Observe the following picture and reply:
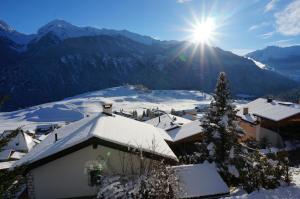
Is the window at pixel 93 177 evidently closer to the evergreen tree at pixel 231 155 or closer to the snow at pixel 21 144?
the evergreen tree at pixel 231 155

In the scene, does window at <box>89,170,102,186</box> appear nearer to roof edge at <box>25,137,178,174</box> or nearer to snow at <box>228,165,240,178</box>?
roof edge at <box>25,137,178,174</box>

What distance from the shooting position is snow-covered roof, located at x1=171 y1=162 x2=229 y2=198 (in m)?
15.2

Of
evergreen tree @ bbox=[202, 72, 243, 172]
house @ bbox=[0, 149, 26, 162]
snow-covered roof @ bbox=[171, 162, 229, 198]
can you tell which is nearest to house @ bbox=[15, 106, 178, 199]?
snow-covered roof @ bbox=[171, 162, 229, 198]

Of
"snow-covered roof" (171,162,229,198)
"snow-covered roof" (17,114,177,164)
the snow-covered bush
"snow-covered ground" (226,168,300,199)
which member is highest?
"snow-covered roof" (17,114,177,164)

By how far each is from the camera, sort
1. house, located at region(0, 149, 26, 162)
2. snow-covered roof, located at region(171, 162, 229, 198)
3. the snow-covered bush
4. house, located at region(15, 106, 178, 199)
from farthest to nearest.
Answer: house, located at region(0, 149, 26, 162), house, located at region(15, 106, 178, 199), snow-covered roof, located at region(171, 162, 229, 198), the snow-covered bush

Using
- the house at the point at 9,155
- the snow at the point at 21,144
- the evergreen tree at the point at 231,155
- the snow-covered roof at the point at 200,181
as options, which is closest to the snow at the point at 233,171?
the evergreen tree at the point at 231,155

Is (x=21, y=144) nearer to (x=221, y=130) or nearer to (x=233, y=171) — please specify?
(x=221, y=130)

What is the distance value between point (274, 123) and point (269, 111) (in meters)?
3.19

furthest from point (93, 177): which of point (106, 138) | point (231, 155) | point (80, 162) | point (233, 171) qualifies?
point (231, 155)

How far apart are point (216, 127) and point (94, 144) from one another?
6.98m

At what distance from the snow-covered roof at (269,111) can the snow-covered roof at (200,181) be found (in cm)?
1829

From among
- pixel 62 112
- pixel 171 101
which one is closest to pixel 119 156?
pixel 62 112

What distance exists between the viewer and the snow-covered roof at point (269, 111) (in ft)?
108

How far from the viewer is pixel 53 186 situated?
55.5 feet
